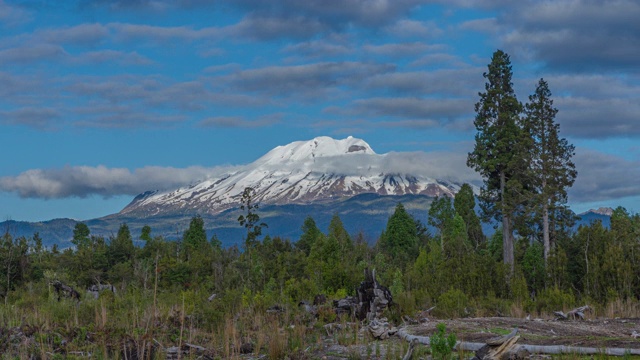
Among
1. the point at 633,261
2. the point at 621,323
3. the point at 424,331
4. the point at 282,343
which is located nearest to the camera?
the point at 282,343

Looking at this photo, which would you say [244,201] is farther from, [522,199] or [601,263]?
[601,263]

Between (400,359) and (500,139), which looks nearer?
(400,359)

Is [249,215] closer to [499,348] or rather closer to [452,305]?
[452,305]

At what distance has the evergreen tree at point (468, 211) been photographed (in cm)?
8069

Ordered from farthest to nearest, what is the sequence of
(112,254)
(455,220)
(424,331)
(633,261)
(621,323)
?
(455,220) < (112,254) < (633,261) < (621,323) < (424,331)

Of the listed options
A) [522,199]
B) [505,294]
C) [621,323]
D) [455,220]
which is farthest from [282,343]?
[455,220]

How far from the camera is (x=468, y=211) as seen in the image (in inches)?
3300

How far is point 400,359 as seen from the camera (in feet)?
36.3

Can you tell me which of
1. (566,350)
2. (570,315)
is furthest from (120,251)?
(566,350)

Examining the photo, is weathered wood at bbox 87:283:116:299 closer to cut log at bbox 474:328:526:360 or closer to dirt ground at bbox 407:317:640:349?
dirt ground at bbox 407:317:640:349

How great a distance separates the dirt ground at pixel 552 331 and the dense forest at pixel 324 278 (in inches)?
101

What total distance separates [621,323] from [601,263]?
39.4 ft

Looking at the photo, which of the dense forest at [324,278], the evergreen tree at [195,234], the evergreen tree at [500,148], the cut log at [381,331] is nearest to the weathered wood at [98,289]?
the dense forest at [324,278]

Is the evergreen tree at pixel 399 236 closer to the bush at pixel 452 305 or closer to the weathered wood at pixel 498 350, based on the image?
the bush at pixel 452 305
